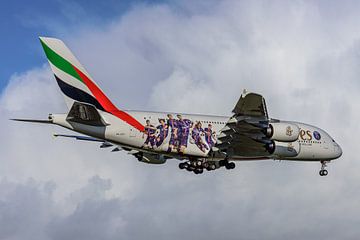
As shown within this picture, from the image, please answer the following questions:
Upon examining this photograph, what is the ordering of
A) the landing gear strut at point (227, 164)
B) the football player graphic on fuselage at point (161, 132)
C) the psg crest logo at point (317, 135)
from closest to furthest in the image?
the football player graphic on fuselage at point (161, 132)
the landing gear strut at point (227, 164)
the psg crest logo at point (317, 135)

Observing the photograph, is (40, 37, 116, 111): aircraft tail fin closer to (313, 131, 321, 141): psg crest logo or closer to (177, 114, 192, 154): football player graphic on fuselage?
(177, 114, 192, 154): football player graphic on fuselage

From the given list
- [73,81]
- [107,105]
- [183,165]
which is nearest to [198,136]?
[183,165]

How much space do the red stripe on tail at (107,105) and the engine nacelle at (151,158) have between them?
7223 millimetres

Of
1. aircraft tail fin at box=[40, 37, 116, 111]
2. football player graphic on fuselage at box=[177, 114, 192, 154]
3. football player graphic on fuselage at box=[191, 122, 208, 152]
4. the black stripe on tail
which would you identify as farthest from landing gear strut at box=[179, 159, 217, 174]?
the black stripe on tail

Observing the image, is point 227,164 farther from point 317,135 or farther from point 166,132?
point 317,135

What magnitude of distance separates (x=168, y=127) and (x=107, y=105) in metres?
4.46

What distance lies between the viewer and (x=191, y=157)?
49.7 metres

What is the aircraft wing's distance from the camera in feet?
142

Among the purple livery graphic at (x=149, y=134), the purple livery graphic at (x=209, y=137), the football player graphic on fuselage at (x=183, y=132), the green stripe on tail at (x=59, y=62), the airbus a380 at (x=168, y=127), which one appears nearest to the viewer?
the airbus a380 at (x=168, y=127)

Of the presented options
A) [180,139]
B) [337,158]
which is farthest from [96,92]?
[337,158]

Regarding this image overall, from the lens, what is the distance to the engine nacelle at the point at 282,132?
46469 millimetres

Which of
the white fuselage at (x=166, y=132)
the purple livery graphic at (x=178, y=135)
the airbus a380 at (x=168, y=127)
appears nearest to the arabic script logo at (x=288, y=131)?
the airbus a380 at (x=168, y=127)

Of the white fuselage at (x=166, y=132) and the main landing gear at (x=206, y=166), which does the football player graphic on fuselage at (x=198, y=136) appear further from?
the main landing gear at (x=206, y=166)

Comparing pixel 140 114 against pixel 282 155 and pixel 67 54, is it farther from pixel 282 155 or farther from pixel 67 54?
pixel 282 155
